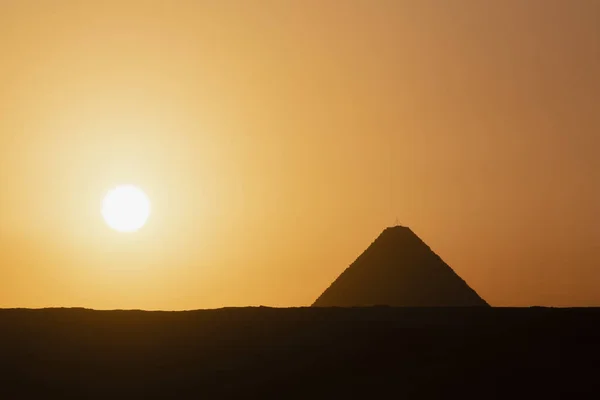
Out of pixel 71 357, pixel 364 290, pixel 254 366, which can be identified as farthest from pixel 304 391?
pixel 364 290

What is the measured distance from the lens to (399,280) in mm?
47688

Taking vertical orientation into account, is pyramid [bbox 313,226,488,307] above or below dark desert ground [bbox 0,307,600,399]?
above

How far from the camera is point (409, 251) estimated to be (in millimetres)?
49719

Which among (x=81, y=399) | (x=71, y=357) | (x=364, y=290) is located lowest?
(x=81, y=399)

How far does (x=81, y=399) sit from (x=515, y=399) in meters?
7.39

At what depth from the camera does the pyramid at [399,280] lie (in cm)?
4675

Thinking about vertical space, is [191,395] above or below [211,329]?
below

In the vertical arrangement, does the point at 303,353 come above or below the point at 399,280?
below

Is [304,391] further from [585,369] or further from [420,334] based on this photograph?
[585,369]

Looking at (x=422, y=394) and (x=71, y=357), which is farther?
(x=71, y=357)

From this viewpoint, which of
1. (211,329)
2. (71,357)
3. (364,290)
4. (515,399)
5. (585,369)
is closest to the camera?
(515,399)

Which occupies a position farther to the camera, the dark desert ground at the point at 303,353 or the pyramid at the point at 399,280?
the pyramid at the point at 399,280

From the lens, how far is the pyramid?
46.8m

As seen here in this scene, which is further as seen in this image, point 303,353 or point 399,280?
point 399,280
